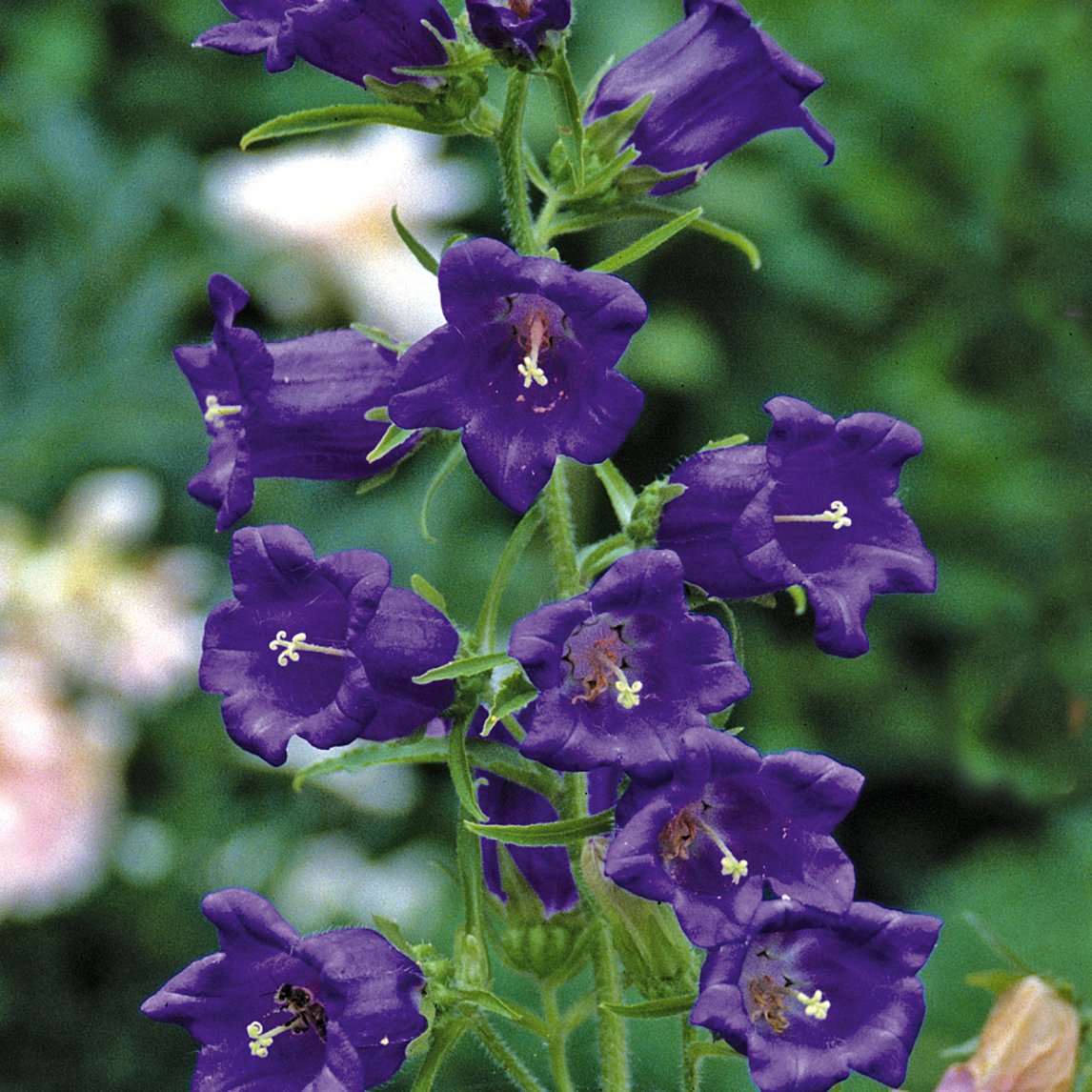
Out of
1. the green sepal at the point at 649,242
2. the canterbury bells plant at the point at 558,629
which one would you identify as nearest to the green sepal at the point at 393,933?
the canterbury bells plant at the point at 558,629

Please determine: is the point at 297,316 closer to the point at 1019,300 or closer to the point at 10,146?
the point at 10,146

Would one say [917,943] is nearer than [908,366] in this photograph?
Yes

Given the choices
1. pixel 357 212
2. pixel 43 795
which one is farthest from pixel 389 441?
pixel 357 212

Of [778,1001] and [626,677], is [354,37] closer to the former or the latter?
Answer: [626,677]

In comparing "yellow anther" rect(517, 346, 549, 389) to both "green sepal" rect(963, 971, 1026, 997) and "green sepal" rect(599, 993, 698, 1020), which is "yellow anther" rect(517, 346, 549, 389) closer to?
"green sepal" rect(599, 993, 698, 1020)

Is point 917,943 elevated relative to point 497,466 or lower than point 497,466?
lower

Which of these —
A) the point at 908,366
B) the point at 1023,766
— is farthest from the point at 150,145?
the point at 1023,766
